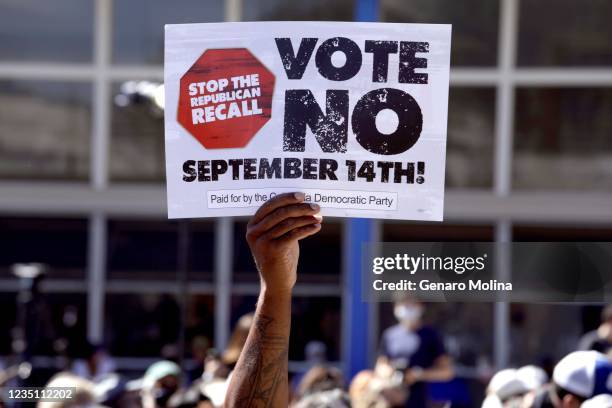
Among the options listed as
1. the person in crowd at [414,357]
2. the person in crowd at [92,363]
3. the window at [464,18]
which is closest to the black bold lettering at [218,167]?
the person in crowd at [414,357]

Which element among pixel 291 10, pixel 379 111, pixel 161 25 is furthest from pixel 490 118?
pixel 379 111

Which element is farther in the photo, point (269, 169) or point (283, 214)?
point (269, 169)

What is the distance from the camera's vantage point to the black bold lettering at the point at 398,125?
2918 mm

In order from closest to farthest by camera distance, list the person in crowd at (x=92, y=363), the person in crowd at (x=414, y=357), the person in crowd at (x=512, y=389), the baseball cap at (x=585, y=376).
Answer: the baseball cap at (x=585, y=376) → the person in crowd at (x=512, y=389) → the person in crowd at (x=414, y=357) → the person in crowd at (x=92, y=363)

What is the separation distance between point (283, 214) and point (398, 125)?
17.0 inches

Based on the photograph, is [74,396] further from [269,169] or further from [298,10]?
[298,10]

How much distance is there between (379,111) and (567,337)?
794 cm

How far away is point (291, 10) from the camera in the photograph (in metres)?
11.2

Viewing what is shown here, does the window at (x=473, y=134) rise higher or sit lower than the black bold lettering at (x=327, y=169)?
higher

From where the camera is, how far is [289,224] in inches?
107

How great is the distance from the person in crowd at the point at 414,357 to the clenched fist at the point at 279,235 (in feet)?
16.1

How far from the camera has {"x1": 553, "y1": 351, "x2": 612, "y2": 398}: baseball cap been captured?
3.99 meters

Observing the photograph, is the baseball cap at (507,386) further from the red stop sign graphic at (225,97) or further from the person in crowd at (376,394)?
the red stop sign graphic at (225,97)

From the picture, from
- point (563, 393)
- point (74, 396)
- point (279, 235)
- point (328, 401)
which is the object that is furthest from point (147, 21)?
point (279, 235)
